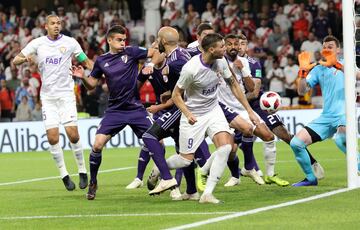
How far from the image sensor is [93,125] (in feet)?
88.5

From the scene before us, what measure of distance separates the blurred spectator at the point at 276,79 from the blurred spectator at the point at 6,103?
7.75 m

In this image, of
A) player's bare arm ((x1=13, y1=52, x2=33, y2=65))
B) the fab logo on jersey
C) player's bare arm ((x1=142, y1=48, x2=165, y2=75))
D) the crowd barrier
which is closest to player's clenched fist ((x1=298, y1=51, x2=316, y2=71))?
player's bare arm ((x1=142, y1=48, x2=165, y2=75))

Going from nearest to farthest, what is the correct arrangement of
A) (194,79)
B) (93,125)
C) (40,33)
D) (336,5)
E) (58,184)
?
(194,79) → (58,184) → (93,125) → (336,5) → (40,33)

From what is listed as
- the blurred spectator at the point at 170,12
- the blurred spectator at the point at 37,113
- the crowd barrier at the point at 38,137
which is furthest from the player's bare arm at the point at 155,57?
the blurred spectator at the point at 170,12

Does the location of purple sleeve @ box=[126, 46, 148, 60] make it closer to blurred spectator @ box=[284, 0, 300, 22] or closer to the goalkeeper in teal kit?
the goalkeeper in teal kit

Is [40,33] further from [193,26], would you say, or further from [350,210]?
[350,210]

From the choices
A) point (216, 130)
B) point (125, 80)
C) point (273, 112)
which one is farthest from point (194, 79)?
point (273, 112)

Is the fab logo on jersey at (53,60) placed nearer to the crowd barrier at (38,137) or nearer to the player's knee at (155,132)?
the player's knee at (155,132)

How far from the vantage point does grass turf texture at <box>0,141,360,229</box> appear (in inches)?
400

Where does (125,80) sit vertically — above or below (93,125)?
above

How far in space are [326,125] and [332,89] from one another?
19.9 inches

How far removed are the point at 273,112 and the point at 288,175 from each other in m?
1.72

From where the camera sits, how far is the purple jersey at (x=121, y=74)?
13594mm

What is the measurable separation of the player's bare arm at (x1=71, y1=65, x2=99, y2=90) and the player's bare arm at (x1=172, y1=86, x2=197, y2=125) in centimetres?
163
